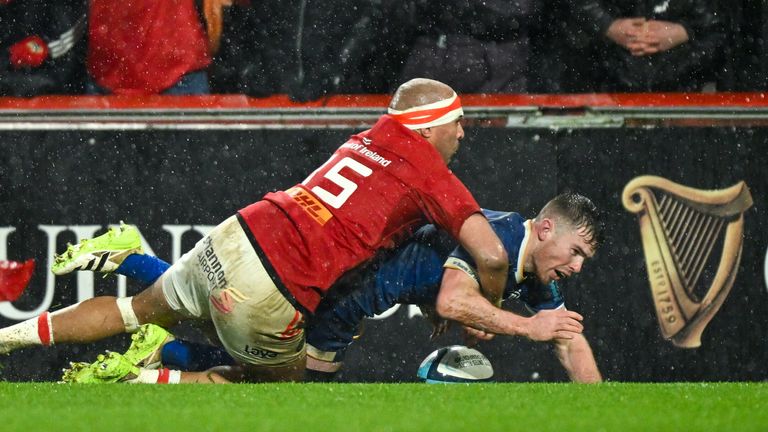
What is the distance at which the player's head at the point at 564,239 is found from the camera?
609cm

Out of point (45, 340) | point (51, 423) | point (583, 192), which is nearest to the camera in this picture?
point (51, 423)

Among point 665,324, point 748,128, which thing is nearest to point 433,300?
point 665,324

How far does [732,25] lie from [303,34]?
7.80 ft

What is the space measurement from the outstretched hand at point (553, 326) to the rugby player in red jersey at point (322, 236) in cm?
25

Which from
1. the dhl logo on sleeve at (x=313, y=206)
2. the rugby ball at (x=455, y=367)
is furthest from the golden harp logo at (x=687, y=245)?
the dhl logo on sleeve at (x=313, y=206)

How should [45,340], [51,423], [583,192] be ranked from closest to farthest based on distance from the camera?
[51,423]
[45,340]
[583,192]

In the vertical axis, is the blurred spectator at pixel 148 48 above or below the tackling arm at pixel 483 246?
above

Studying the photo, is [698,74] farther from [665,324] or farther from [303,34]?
[303,34]

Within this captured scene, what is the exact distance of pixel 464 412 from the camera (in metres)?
4.54

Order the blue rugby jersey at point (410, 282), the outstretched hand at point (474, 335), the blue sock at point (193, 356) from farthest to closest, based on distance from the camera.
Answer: the blue sock at point (193, 356), the blue rugby jersey at point (410, 282), the outstretched hand at point (474, 335)

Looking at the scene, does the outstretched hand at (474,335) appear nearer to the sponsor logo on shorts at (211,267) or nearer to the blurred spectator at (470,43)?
the sponsor logo on shorts at (211,267)

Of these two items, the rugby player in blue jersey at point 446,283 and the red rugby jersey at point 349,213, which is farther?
the rugby player in blue jersey at point 446,283

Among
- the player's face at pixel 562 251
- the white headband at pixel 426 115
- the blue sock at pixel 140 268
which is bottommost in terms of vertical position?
the blue sock at pixel 140 268

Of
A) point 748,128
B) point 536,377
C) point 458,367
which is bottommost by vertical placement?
point 536,377
